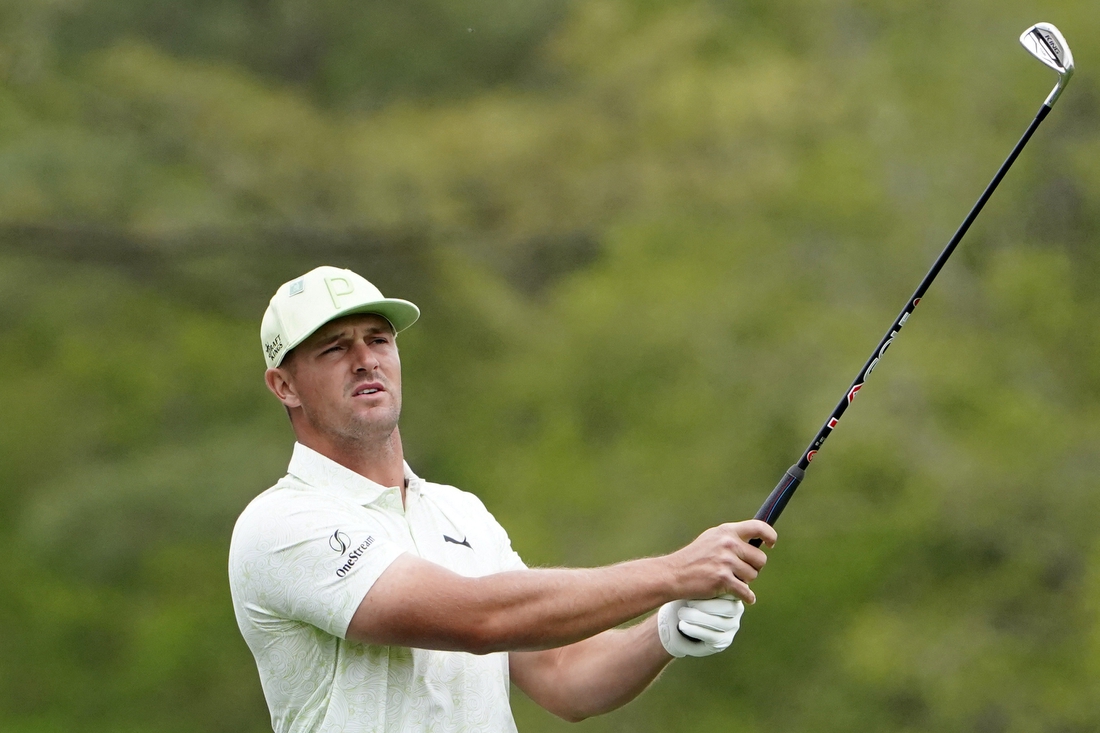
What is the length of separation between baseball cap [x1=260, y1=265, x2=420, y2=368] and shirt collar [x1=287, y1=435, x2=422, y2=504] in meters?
0.23

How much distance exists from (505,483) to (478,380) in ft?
2.56

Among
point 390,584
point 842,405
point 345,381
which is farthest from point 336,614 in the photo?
point 842,405

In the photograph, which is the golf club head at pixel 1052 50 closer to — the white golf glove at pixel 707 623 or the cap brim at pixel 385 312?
the white golf glove at pixel 707 623

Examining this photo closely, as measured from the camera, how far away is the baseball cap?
3295 mm

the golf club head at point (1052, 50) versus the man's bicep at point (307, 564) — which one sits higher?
the golf club head at point (1052, 50)

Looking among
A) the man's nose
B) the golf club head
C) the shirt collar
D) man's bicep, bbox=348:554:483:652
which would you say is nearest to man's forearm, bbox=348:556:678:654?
man's bicep, bbox=348:554:483:652

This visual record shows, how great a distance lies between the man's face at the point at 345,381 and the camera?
3.30 metres

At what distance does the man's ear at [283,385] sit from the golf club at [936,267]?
973 mm

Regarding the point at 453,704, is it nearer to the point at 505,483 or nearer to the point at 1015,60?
the point at 505,483

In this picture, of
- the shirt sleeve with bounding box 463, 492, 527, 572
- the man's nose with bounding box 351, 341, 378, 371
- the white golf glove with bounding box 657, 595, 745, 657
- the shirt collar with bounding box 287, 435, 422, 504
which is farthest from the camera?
the shirt sleeve with bounding box 463, 492, 527, 572

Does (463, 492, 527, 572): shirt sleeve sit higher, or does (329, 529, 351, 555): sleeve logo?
(463, 492, 527, 572): shirt sleeve

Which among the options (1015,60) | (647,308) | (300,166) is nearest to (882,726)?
(647,308)

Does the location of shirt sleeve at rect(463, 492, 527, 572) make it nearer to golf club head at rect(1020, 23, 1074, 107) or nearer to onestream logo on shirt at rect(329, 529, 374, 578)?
onestream logo on shirt at rect(329, 529, 374, 578)

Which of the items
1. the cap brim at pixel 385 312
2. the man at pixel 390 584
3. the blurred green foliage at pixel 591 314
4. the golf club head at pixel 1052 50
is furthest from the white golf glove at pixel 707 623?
the blurred green foliage at pixel 591 314
